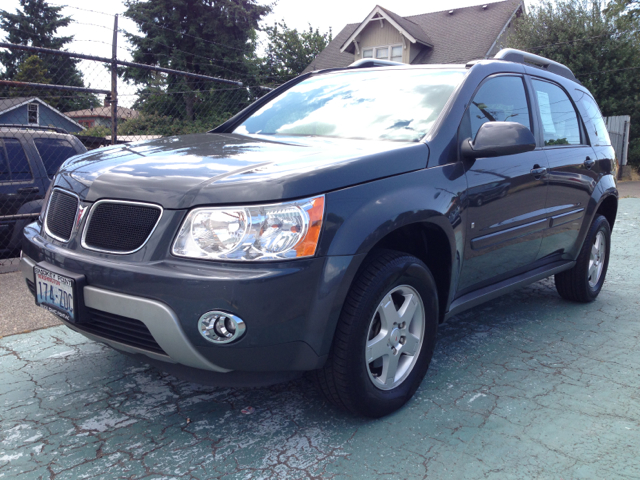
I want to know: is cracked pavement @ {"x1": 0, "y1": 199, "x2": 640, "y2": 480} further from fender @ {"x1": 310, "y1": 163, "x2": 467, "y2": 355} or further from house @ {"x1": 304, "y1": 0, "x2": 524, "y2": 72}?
house @ {"x1": 304, "y1": 0, "x2": 524, "y2": 72}

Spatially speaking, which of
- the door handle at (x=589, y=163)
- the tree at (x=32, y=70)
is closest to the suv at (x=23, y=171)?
the door handle at (x=589, y=163)

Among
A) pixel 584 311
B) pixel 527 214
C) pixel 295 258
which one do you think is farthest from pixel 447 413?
pixel 584 311

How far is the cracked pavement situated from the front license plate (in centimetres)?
56

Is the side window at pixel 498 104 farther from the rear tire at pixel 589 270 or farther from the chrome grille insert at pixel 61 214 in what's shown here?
the chrome grille insert at pixel 61 214

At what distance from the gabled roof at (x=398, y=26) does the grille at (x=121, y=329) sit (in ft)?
86.2

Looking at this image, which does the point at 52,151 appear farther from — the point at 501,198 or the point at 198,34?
the point at 198,34

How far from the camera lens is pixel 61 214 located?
2770 millimetres

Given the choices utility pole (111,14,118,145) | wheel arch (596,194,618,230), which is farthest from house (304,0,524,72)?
wheel arch (596,194,618,230)

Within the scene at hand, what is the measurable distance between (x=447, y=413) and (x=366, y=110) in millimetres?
1767

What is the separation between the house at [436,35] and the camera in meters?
26.1

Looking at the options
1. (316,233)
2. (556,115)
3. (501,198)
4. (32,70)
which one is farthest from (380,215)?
(32,70)

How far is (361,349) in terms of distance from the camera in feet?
8.18

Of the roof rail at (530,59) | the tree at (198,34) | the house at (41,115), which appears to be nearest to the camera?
the roof rail at (530,59)

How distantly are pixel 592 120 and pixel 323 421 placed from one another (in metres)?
3.56
